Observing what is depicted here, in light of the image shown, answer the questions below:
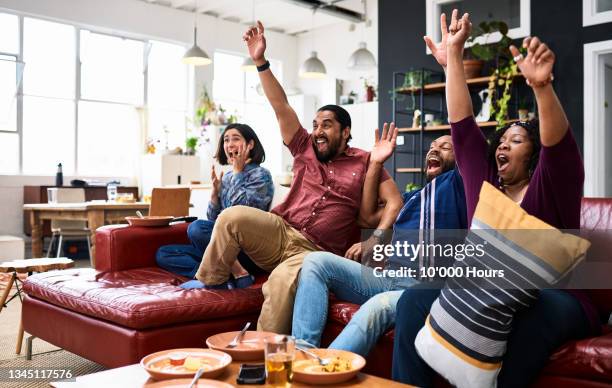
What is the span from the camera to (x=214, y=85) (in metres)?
10.2

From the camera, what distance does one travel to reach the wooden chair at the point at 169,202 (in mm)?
4957

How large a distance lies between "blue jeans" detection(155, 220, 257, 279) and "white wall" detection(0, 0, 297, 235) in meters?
5.41

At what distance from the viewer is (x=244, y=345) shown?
68.5 inches

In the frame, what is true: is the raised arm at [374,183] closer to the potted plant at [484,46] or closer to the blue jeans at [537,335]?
the blue jeans at [537,335]

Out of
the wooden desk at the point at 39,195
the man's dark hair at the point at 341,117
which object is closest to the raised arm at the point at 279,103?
the man's dark hair at the point at 341,117

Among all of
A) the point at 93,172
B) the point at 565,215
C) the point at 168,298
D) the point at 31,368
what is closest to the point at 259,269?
the point at 168,298

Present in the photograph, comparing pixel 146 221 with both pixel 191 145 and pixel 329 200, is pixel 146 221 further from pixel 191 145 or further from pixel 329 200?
pixel 191 145

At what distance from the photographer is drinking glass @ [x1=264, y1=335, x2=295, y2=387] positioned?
1.39 meters

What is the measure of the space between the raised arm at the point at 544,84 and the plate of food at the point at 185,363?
3.57 feet

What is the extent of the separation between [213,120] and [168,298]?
23.3ft

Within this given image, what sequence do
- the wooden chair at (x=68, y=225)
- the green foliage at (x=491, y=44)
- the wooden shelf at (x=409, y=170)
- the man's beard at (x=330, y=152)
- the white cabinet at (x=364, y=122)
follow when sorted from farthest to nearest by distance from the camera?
1. the white cabinet at (x=364, y=122)
2. the wooden shelf at (x=409, y=170)
3. the wooden chair at (x=68, y=225)
4. the green foliage at (x=491, y=44)
5. the man's beard at (x=330, y=152)

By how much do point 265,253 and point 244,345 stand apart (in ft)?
3.06

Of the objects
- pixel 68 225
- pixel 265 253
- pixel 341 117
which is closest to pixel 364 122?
pixel 68 225

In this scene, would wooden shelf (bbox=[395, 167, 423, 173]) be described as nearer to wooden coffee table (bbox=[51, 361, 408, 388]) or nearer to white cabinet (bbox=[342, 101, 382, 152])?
white cabinet (bbox=[342, 101, 382, 152])
